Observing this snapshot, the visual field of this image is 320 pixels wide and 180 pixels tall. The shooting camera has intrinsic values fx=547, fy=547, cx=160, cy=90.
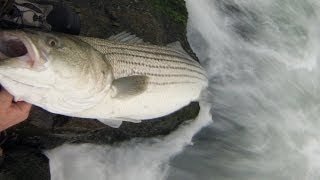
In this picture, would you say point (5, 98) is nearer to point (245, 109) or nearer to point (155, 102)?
point (155, 102)

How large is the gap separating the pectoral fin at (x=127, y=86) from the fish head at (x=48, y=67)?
0.13 m

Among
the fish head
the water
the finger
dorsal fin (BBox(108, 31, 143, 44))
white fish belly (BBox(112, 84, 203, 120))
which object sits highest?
the fish head

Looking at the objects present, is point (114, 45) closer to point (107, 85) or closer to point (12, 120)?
point (107, 85)

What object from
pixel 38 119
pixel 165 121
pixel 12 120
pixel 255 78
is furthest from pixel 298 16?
pixel 12 120

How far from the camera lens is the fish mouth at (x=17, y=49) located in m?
3.64

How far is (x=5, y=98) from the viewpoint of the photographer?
416cm

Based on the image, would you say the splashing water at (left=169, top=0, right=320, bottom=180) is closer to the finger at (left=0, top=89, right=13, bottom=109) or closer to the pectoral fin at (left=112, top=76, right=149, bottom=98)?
the pectoral fin at (left=112, top=76, right=149, bottom=98)

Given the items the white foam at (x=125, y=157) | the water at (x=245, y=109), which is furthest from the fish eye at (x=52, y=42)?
the water at (x=245, y=109)

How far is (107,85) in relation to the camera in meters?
4.45

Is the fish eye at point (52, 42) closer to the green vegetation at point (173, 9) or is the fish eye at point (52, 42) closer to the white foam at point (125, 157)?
the white foam at point (125, 157)

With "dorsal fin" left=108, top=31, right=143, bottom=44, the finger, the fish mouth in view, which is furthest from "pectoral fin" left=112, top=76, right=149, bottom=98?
the fish mouth

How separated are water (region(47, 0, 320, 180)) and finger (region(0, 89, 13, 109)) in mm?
2617

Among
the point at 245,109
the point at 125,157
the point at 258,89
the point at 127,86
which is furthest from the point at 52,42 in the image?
the point at 258,89

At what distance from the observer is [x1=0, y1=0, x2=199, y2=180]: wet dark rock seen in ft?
19.4
